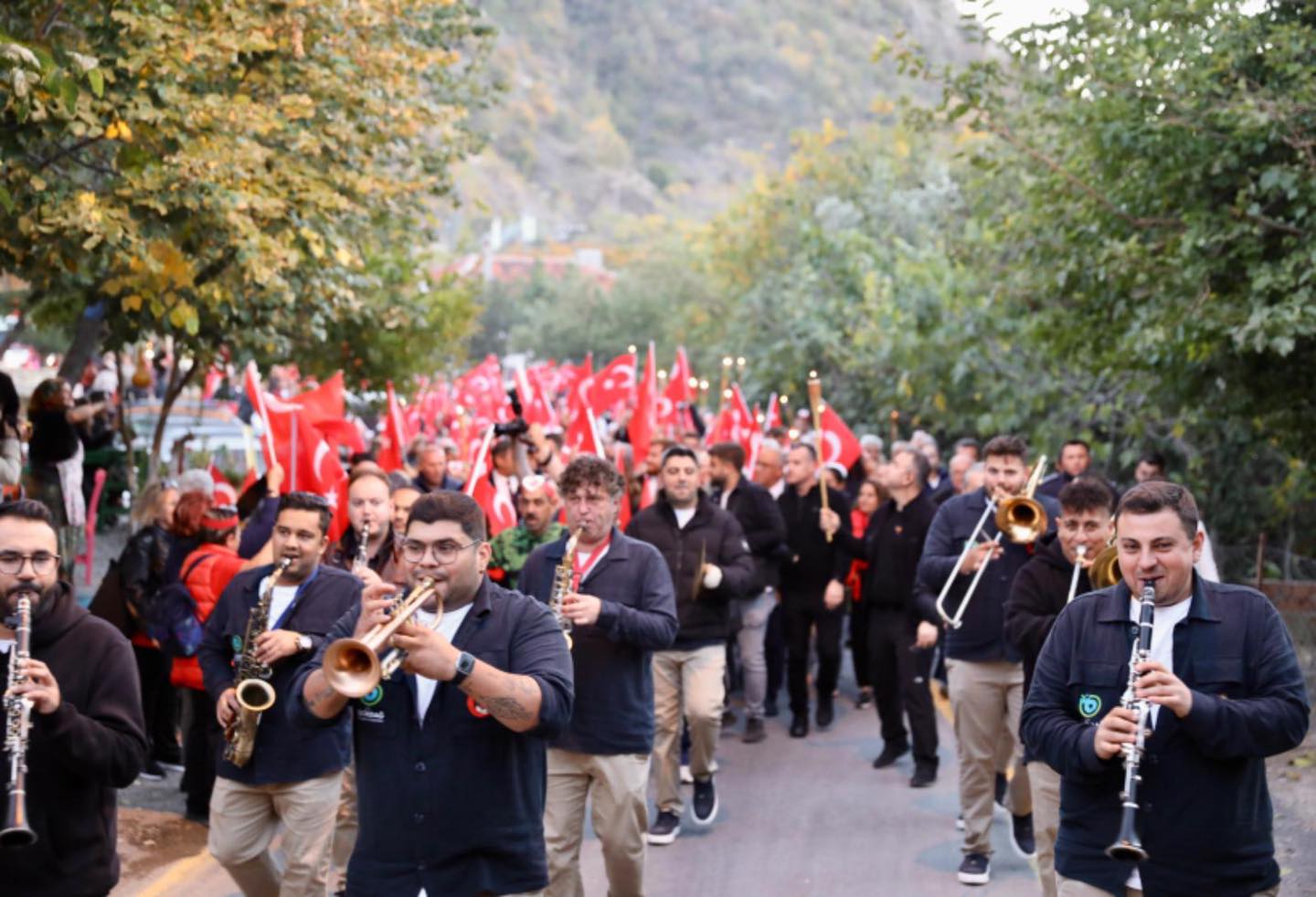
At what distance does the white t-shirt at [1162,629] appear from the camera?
521cm

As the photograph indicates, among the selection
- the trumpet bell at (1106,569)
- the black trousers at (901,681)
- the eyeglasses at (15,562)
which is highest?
the eyeglasses at (15,562)

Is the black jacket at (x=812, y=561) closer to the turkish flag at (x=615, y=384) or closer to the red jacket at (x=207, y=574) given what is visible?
the red jacket at (x=207, y=574)

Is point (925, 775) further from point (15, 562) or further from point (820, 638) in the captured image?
point (15, 562)

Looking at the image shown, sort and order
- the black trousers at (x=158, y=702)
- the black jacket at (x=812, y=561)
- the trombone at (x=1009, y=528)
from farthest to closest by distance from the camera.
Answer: the black jacket at (x=812, y=561) → the black trousers at (x=158, y=702) → the trombone at (x=1009, y=528)


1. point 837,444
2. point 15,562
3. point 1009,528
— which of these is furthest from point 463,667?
point 837,444

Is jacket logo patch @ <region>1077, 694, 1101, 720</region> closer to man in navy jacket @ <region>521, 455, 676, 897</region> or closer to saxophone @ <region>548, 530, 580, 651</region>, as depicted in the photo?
saxophone @ <region>548, 530, 580, 651</region>

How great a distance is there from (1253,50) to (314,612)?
8543 mm

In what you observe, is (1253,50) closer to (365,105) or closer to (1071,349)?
(1071,349)

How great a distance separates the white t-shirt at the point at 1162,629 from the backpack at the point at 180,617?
6.00 meters

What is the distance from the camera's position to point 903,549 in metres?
12.6

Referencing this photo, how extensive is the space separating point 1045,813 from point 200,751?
494cm

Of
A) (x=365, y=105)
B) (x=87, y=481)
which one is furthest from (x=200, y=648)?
(x=87, y=481)

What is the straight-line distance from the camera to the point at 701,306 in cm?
6869

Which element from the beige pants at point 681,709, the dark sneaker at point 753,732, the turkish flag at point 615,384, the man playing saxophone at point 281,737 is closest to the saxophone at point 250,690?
the man playing saxophone at point 281,737
